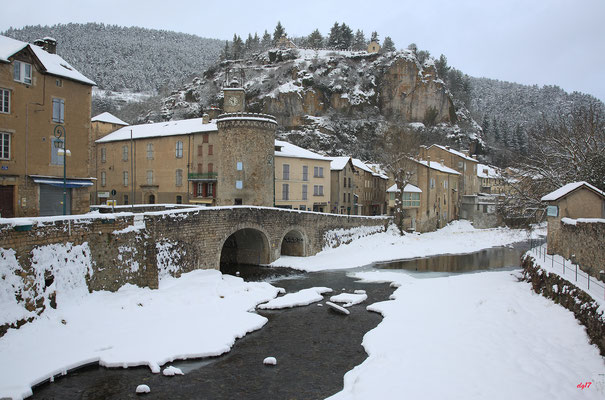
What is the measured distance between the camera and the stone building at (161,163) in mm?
41750

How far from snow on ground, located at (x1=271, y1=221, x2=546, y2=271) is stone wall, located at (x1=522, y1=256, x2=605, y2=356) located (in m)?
13.8

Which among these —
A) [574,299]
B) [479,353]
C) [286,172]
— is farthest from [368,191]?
[479,353]

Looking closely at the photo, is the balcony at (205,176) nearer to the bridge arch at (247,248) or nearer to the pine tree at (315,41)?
the bridge arch at (247,248)

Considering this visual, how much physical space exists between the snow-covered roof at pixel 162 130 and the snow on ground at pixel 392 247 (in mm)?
16493

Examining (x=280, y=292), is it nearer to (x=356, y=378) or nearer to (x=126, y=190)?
(x=356, y=378)

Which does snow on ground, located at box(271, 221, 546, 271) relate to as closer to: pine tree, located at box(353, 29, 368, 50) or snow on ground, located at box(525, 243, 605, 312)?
snow on ground, located at box(525, 243, 605, 312)

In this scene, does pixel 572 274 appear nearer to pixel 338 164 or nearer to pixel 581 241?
pixel 581 241

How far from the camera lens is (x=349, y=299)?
70.2ft

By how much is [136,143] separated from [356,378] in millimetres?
39967

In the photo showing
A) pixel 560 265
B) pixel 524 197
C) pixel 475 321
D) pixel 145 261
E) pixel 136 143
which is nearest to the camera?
pixel 475 321

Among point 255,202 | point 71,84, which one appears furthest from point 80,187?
point 255,202

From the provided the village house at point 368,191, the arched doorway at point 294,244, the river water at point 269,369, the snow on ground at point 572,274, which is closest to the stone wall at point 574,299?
the snow on ground at point 572,274

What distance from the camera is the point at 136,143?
149ft

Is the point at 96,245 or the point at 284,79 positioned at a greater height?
the point at 284,79
